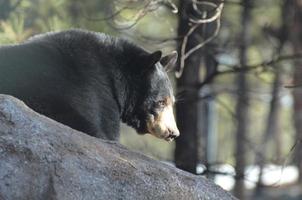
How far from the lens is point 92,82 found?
5.41 metres

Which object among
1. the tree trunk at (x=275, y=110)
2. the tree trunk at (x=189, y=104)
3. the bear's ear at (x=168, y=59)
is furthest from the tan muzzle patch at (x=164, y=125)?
the tree trunk at (x=275, y=110)

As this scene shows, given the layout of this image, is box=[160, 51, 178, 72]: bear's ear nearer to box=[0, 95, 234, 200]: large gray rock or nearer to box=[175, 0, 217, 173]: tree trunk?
box=[175, 0, 217, 173]: tree trunk

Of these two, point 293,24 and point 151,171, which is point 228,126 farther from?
point 151,171

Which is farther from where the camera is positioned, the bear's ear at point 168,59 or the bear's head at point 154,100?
the bear's ear at point 168,59

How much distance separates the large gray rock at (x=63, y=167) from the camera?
13.0ft

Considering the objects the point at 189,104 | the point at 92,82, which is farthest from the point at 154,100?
the point at 189,104

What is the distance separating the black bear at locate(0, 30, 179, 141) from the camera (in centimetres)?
501

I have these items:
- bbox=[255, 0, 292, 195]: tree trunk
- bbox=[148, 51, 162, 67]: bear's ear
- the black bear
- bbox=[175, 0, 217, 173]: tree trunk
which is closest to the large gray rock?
the black bear

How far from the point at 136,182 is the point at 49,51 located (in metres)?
1.50

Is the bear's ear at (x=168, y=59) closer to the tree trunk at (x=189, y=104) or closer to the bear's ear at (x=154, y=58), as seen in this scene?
the bear's ear at (x=154, y=58)

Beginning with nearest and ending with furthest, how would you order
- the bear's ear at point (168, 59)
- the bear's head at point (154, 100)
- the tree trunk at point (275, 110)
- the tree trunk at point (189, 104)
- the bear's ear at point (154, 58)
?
1. the bear's ear at point (154, 58)
2. the bear's head at point (154, 100)
3. the bear's ear at point (168, 59)
4. the tree trunk at point (189, 104)
5. the tree trunk at point (275, 110)

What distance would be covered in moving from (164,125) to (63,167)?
208 cm

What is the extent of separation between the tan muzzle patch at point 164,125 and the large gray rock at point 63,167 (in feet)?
5.21

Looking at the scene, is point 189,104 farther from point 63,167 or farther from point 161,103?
point 63,167
